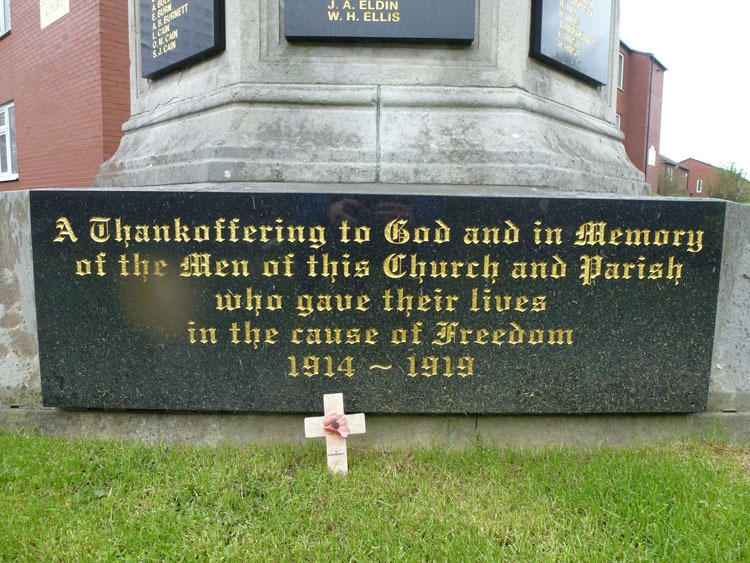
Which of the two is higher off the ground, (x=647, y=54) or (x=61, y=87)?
(x=647, y=54)

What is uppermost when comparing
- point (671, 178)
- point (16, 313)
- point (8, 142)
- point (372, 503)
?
point (671, 178)

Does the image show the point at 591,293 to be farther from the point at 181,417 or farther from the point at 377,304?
the point at 181,417

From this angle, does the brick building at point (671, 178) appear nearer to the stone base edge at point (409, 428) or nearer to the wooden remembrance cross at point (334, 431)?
the stone base edge at point (409, 428)

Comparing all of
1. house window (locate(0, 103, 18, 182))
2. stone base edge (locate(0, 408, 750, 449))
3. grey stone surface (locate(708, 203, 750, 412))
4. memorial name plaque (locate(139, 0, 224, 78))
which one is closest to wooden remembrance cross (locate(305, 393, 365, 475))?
stone base edge (locate(0, 408, 750, 449))

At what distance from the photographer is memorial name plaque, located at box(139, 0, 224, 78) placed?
2.86 meters

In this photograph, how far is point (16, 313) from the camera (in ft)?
7.86

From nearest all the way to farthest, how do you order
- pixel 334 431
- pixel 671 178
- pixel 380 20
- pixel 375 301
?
1. pixel 334 431
2. pixel 375 301
3. pixel 380 20
4. pixel 671 178

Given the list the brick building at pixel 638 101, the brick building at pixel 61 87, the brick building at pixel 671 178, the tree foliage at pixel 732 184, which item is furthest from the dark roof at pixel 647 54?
the brick building at pixel 61 87

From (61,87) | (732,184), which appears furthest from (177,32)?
(732,184)

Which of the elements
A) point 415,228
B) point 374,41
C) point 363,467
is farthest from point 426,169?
point 363,467

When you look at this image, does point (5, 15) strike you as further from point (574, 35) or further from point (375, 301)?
point (375, 301)

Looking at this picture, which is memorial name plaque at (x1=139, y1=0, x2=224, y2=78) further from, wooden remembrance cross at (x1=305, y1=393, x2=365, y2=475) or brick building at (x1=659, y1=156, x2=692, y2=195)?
brick building at (x1=659, y1=156, x2=692, y2=195)

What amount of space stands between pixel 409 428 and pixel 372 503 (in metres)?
0.54

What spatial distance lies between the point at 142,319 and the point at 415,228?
1284 millimetres
